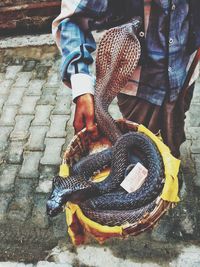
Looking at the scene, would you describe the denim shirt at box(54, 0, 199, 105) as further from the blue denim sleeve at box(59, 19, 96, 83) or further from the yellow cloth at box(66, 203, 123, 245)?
the yellow cloth at box(66, 203, 123, 245)

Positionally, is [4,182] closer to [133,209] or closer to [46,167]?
[46,167]

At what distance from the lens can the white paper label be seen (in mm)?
2004

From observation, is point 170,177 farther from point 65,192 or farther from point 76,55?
point 76,55

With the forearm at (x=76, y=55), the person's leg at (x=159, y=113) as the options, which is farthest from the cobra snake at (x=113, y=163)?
the person's leg at (x=159, y=113)

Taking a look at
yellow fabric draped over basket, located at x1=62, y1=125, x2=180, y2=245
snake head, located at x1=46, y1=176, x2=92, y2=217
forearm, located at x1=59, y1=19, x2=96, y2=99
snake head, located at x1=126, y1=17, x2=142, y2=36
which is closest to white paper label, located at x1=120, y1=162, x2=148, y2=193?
yellow fabric draped over basket, located at x1=62, y1=125, x2=180, y2=245

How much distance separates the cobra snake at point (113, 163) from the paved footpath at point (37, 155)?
3.19 ft

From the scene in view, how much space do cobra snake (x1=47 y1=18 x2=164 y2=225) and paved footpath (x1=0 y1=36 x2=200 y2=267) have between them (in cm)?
97

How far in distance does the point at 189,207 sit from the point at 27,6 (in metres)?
3.54

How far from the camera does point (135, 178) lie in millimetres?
2018

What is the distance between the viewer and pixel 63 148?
11.8 ft

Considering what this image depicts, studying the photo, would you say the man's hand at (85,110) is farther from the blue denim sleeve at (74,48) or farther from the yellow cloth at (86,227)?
the yellow cloth at (86,227)

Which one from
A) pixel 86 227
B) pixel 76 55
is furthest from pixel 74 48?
pixel 86 227

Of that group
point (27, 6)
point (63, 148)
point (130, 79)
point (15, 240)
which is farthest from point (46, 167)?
point (27, 6)

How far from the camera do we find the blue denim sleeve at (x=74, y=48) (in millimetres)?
1999
